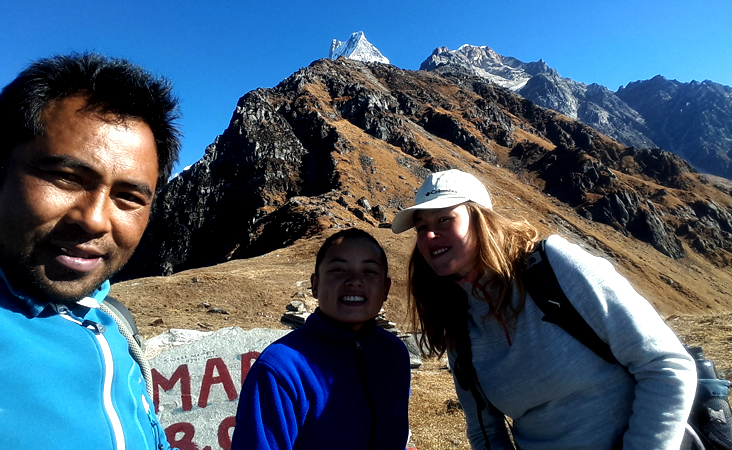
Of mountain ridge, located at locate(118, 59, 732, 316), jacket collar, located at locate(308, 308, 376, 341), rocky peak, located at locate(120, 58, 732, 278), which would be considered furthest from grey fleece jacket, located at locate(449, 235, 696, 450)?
rocky peak, located at locate(120, 58, 732, 278)

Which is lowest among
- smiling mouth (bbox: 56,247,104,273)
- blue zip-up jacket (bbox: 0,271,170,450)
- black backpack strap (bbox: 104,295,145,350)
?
blue zip-up jacket (bbox: 0,271,170,450)

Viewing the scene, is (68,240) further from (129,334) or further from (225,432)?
(225,432)

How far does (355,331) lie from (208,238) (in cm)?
4850

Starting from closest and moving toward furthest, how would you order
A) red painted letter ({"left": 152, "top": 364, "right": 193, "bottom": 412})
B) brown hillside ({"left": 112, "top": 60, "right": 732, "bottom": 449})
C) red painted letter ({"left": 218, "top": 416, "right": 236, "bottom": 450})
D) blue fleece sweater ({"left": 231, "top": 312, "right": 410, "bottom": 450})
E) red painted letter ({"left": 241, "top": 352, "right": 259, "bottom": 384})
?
blue fleece sweater ({"left": 231, "top": 312, "right": 410, "bottom": 450}) < red painted letter ({"left": 218, "top": 416, "right": 236, "bottom": 450}) < red painted letter ({"left": 152, "top": 364, "right": 193, "bottom": 412}) < red painted letter ({"left": 241, "top": 352, "right": 259, "bottom": 384}) < brown hillside ({"left": 112, "top": 60, "right": 732, "bottom": 449})

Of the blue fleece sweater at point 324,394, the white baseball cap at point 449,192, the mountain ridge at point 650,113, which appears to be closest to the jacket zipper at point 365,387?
Answer: the blue fleece sweater at point 324,394

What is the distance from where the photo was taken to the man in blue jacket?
118 centimetres

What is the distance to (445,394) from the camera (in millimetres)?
6902

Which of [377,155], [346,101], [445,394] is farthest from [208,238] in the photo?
[445,394]

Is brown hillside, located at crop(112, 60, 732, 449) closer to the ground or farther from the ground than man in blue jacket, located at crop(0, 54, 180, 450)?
farther from the ground

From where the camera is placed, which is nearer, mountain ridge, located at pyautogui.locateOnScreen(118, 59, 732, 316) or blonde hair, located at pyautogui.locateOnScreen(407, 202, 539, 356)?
blonde hair, located at pyautogui.locateOnScreen(407, 202, 539, 356)

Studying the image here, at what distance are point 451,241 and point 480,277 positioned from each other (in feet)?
0.86

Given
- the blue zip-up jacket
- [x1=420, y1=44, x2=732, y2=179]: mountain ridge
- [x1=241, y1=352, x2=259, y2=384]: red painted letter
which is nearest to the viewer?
the blue zip-up jacket

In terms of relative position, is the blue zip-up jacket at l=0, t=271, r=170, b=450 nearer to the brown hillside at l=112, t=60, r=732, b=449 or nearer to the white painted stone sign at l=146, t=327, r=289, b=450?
the white painted stone sign at l=146, t=327, r=289, b=450

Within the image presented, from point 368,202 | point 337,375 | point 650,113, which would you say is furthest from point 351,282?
point 650,113
